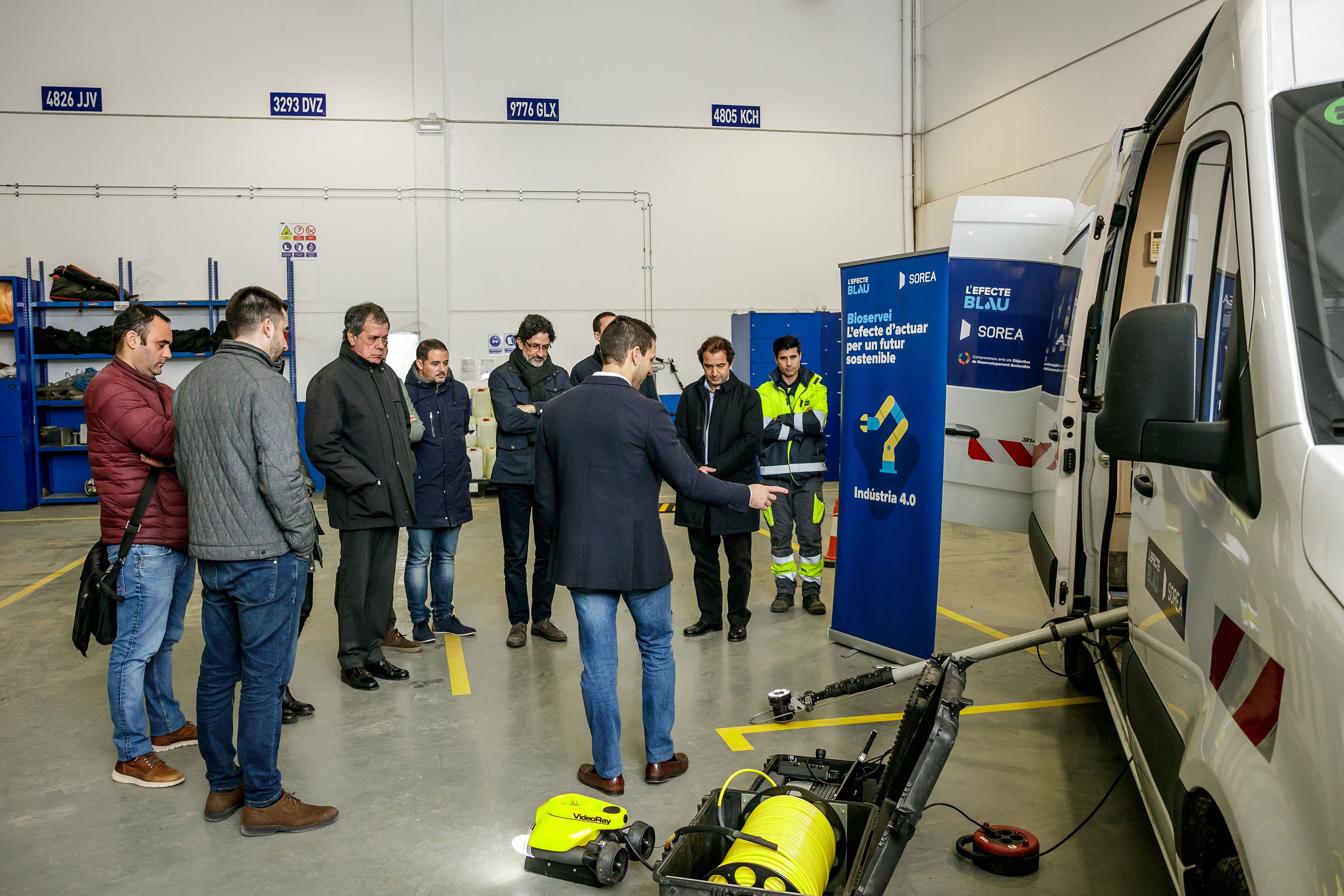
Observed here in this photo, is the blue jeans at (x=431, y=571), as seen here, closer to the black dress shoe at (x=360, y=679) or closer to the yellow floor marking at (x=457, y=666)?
the yellow floor marking at (x=457, y=666)

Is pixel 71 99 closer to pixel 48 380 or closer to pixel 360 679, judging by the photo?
pixel 48 380

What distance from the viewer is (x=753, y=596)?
246 inches

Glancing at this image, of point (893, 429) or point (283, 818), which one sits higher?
point (893, 429)

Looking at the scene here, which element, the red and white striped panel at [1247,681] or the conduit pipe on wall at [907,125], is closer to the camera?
the red and white striped panel at [1247,681]


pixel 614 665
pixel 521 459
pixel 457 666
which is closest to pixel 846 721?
pixel 614 665

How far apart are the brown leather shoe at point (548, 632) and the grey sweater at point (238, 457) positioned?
7.84 feet

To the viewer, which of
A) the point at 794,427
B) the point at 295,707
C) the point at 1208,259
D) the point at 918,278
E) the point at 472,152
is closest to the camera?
the point at 1208,259

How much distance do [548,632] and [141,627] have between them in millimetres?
2247

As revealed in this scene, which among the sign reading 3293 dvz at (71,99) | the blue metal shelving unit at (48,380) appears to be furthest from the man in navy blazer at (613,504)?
the sign reading 3293 dvz at (71,99)

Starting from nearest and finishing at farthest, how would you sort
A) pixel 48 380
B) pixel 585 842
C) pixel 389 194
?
pixel 585 842 → pixel 48 380 → pixel 389 194

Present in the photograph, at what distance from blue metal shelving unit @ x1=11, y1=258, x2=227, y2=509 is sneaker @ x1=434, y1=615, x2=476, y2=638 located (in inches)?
→ 264

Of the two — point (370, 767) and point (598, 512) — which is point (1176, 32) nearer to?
point (598, 512)

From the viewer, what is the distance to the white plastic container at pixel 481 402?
10.9 meters

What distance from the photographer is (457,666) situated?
491 centimetres
